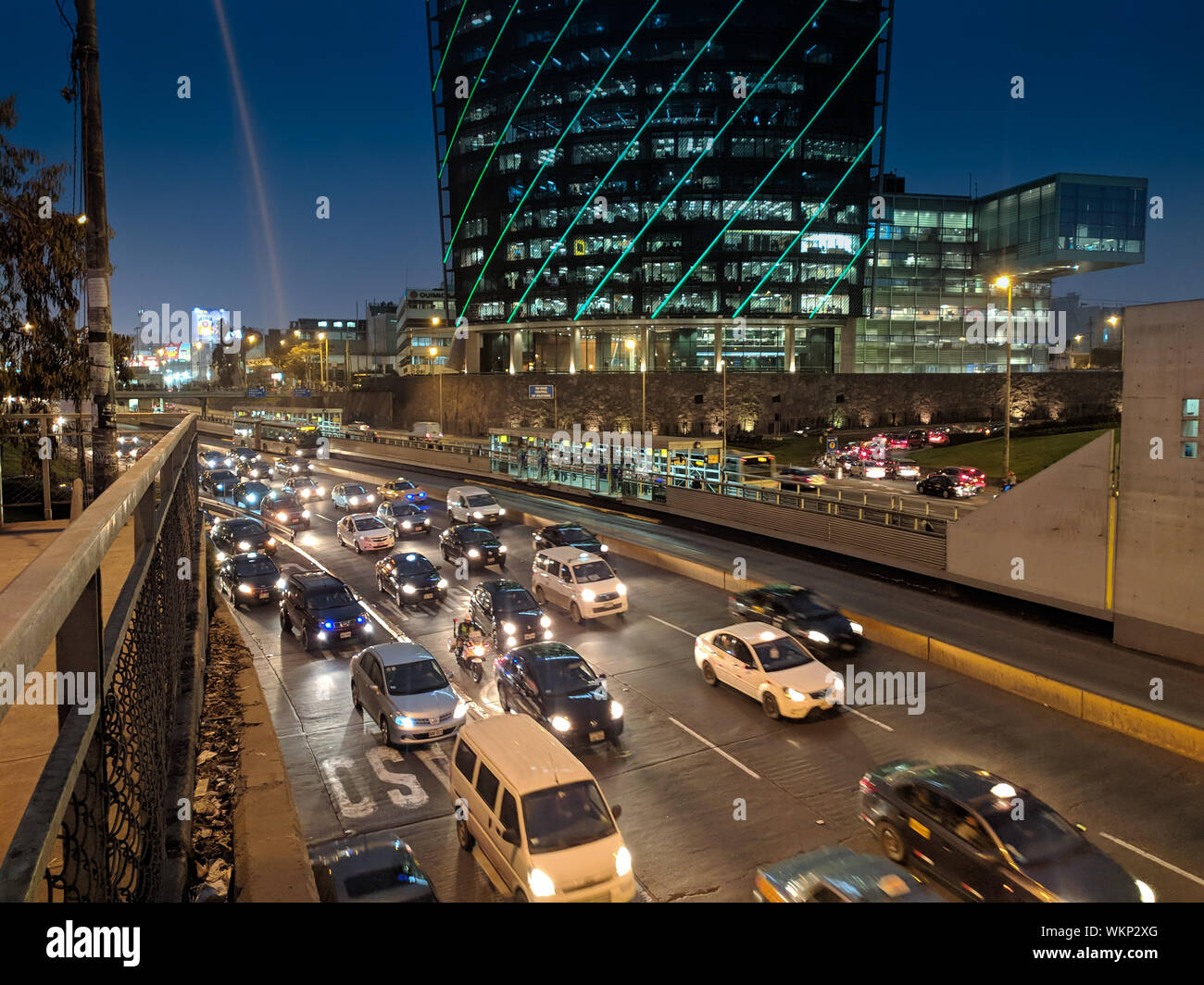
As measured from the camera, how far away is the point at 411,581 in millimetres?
25078

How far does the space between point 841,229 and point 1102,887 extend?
88.4 meters

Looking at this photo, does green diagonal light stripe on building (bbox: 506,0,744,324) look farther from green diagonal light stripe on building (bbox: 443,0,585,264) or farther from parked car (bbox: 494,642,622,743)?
parked car (bbox: 494,642,622,743)

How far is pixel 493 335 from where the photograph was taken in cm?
10350

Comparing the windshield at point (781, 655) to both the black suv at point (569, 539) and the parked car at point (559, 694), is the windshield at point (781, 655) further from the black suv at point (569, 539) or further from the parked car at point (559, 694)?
the black suv at point (569, 539)

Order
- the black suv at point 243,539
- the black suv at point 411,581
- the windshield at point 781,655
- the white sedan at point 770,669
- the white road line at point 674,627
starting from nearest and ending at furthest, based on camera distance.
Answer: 1. the white sedan at point 770,669
2. the windshield at point 781,655
3. the white road line at point 674,627
4. the black suv at point 411,581
5. the black suv at point 243,539

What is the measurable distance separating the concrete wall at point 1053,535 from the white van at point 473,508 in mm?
19276

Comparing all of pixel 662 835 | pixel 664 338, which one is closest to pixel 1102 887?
pixel 662 835

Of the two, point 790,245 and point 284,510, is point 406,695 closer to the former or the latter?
point 284,510

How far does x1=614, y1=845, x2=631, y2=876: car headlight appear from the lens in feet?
33.3

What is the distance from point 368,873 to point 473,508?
28.3 m

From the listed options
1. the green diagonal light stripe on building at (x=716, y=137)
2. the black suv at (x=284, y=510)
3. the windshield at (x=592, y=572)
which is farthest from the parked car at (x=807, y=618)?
the green diagonal light stripe on building at (x=716, y=137)

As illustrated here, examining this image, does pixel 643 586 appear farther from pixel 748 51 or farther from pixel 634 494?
pixel 748 51

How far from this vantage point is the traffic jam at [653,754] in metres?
10.1
